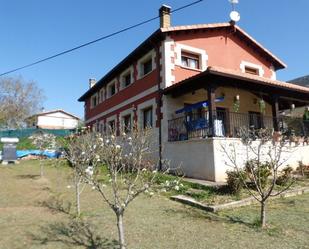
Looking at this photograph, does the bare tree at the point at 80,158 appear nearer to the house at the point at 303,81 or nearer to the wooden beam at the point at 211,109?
the wooden beam at the point at 211,109

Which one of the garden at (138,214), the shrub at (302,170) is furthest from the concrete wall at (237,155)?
the garden at (138,214)

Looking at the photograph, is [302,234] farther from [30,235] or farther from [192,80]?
[192,80]

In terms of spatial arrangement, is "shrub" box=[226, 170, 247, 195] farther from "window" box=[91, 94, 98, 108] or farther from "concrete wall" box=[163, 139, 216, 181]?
"window" box=[91, 94, 98, 108]

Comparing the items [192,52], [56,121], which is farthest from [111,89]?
[56,121]

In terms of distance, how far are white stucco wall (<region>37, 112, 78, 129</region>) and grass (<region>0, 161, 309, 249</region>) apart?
47788 mm

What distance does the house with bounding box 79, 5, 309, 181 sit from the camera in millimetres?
11289

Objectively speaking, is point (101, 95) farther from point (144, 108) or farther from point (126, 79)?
point (144, 108)

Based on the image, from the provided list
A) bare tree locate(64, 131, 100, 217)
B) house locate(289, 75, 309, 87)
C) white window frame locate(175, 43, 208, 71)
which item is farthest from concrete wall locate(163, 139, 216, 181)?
house locate(289, 75, 309, 87)

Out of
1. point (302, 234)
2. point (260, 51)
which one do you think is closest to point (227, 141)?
point (302, 234)

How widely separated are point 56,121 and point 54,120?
42 cm

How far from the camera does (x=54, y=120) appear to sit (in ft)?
186

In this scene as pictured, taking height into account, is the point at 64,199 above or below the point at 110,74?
below

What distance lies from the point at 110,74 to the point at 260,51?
887cm

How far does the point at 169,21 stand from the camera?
49.3 ft
